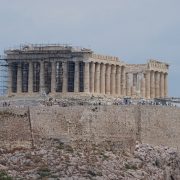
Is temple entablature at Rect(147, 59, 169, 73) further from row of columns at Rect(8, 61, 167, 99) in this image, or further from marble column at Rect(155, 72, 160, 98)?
marble column at Rect(155, 72, 160, 98)

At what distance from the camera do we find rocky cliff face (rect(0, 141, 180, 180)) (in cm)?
7619

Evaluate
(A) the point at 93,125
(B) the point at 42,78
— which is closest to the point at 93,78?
(B) the point at 42,78

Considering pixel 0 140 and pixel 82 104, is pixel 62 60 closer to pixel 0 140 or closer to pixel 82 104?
pixel 82 104

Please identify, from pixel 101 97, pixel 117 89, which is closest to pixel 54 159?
pixel 101 97

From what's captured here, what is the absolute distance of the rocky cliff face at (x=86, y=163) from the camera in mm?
76188

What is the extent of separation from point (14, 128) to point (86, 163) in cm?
610

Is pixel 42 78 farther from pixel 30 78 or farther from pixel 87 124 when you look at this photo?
pixel 87 124

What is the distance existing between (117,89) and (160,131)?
14343 millimetres

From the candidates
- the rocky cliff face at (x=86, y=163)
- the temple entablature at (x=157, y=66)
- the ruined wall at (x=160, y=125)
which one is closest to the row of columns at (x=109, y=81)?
the temple entablature at (x=157, y=66)

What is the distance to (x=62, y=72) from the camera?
3915 inches

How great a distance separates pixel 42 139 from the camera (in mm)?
81188

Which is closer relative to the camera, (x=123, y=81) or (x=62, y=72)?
(x=62, y=72)

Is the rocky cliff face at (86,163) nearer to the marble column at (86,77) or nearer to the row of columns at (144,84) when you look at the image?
the marble column at (86,77)

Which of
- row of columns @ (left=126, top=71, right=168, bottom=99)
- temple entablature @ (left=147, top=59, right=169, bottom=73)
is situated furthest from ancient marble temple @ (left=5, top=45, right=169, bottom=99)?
temple entablature @ (left=147, top=59, right=169, bottom=73)
